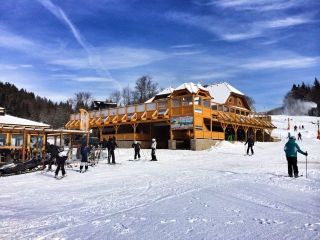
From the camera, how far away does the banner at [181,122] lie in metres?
28.1

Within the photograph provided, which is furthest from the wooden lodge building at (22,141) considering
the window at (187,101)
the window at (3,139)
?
the window at (187,101)

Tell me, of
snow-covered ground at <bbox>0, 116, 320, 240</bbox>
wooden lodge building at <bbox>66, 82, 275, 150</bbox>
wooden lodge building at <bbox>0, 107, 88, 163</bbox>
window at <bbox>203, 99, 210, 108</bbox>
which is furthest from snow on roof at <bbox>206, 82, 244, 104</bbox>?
snow-covered ground at <bbox>0, 116, 320, 240</bbox>

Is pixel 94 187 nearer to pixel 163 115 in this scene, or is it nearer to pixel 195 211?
pixel 195 211

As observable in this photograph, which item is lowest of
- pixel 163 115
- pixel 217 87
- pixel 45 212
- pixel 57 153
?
pixel 45 212

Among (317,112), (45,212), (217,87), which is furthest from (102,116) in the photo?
(317,112)

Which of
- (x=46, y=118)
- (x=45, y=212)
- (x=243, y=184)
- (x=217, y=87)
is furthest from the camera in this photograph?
(x=46, y=118)

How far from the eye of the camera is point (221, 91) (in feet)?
146

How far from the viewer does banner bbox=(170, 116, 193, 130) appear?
92.2 ft

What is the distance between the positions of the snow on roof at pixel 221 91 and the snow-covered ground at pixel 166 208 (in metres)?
32.3

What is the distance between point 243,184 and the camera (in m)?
9.88

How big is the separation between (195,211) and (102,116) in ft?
106

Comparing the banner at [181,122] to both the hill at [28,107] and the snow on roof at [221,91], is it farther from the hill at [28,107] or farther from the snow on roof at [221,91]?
the hill at [28,107]

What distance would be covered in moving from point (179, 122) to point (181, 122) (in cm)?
23

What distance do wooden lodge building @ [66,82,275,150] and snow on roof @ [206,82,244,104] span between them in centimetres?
438
